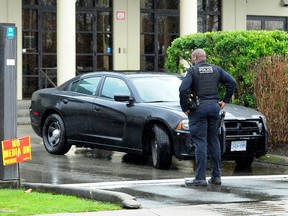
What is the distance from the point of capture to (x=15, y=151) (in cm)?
1077

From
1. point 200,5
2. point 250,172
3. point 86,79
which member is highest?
point 200,5

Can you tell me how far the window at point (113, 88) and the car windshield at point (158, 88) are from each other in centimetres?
22

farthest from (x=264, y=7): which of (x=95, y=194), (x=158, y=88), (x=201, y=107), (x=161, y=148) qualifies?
(x=95, y=194)

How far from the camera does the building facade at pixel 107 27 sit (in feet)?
85.3

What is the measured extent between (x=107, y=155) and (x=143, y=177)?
3393 millimetres

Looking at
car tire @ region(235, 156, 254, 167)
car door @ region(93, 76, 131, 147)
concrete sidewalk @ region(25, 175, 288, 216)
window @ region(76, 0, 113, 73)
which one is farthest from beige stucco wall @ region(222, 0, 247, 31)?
concrete sidewalk @ region(25, 175, 288, 216)

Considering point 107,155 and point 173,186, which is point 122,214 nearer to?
point 173,186

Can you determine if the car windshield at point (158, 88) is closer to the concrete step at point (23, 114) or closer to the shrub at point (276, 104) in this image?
the shrub at point (276, 104)

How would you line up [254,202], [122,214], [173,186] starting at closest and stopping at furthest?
[122,214] < [254,202] < [173,186]

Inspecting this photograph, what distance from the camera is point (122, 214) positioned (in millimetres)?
9141

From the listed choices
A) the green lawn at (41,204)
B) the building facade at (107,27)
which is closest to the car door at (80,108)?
the green lawn at (41,204)

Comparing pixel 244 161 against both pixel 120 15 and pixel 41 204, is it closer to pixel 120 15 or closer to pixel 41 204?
pixel 41 204

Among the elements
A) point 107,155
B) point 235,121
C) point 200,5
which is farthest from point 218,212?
point 200,5

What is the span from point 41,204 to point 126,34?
61.7ft
